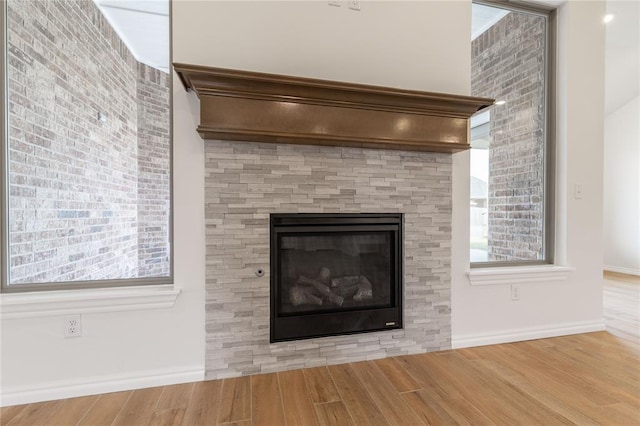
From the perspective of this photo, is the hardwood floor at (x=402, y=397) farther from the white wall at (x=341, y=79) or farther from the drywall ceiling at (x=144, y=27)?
the drywall ceiling at (x=144, y=27)

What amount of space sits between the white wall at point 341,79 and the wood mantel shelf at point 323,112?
0.29 m

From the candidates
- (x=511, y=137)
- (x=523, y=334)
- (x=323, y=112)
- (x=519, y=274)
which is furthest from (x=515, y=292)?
(x=323, y=112)

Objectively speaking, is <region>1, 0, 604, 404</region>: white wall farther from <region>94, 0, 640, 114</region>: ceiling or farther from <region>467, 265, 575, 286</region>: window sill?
<region>94, 0, 640, 114</region>: ceiling

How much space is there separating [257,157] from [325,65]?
78cm

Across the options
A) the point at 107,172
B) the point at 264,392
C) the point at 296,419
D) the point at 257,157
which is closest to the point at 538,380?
the point at 296,419

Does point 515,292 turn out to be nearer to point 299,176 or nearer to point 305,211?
point 305,211

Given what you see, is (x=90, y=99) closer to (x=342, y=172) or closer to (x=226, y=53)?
(x=226, y=53)

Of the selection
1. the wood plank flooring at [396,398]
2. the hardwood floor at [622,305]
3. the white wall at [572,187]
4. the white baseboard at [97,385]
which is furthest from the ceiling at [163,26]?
the hardwood floor at [622,305]

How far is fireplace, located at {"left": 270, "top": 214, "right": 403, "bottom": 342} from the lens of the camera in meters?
1.99

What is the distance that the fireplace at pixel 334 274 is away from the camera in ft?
6.52

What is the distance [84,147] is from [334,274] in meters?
1.74

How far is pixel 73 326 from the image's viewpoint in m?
1.71

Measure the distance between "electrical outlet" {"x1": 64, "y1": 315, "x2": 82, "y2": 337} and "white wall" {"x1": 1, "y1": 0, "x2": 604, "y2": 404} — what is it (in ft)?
0.14

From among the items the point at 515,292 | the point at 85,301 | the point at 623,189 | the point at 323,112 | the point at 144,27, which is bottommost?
the point at 515,292
